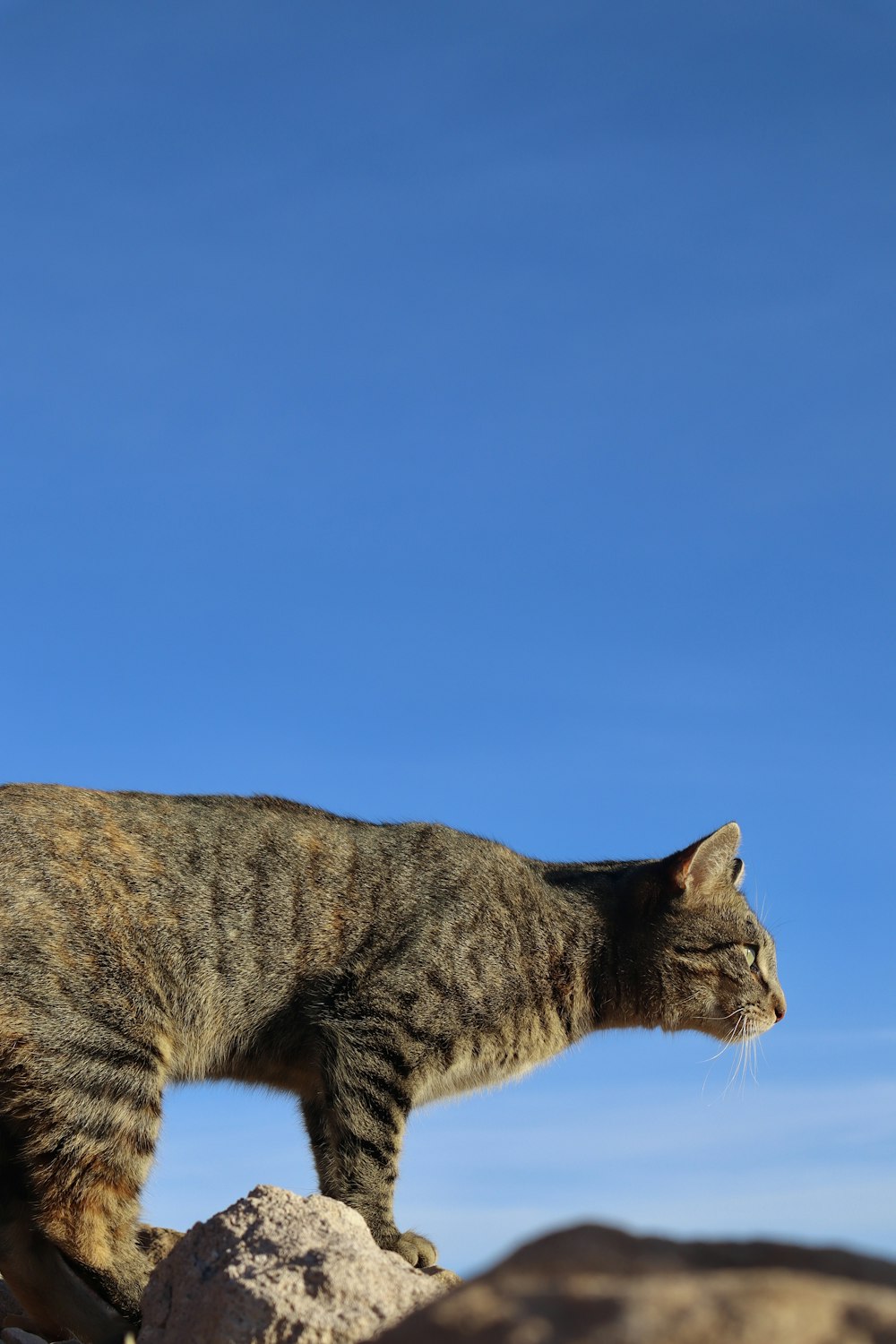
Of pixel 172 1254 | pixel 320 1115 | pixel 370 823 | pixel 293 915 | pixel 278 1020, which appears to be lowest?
pixel 172 1254

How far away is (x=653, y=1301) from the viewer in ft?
7.07

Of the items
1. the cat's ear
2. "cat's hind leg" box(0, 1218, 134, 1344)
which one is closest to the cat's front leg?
"cat's hind leg" box(0, 1218, 134, 1344)

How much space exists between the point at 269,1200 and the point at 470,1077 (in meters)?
2.78

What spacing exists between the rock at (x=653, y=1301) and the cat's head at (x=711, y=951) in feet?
18.0

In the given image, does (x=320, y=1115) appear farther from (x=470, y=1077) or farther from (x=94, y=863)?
(x=94, y=863)

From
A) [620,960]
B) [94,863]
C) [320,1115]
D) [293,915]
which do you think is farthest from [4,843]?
[620,960]

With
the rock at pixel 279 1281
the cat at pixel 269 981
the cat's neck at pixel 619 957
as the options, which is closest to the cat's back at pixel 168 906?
the cat at pixel 269 981

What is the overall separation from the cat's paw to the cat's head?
2353 mm

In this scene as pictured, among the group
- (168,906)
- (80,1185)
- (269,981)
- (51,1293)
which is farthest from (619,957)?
(51,1293)

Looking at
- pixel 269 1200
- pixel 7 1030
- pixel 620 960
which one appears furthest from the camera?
pixel 620 960

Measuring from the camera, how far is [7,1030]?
20.3 ft

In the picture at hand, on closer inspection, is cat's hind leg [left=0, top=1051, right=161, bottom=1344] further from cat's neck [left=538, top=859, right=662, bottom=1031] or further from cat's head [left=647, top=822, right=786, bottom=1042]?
cat's head [left=647, top=822, right=786, bottom=1042]

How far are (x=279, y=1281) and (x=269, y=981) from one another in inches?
108

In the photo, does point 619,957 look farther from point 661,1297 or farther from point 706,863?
point 661,1297
